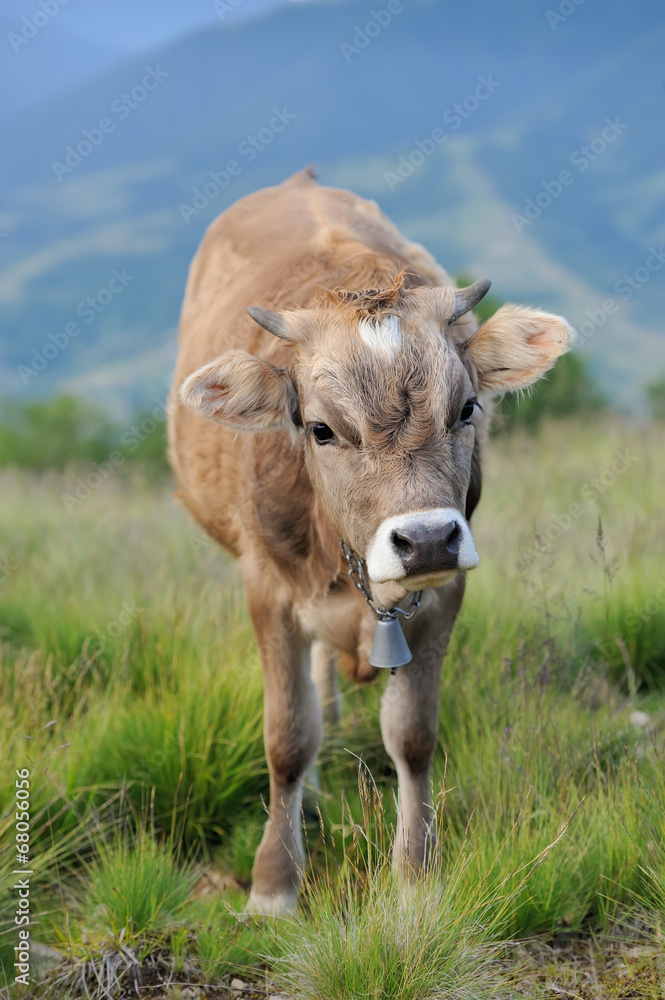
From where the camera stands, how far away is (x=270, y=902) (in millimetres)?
3611

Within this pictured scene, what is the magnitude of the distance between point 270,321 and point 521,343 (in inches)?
34.6

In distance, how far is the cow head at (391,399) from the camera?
2664 mm

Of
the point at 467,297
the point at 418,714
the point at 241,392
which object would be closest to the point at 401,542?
the point at 241,392

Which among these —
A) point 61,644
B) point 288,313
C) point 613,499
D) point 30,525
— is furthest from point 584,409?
point 288,313

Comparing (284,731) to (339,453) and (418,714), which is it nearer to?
(418,714)

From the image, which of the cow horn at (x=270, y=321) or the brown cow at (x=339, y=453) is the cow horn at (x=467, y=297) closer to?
the brown cow at (x=339, y=453)

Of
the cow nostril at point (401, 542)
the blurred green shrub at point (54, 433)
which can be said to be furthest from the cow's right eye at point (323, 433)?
the blurred green shrub at point (54, 433)

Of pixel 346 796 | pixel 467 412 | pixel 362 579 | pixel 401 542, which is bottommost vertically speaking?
pixel 346 796

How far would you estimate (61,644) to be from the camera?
199 inches

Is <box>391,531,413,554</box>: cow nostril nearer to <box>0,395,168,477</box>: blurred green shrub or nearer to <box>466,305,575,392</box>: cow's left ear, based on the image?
<box>466,305,575,392</box>: cow's left ear

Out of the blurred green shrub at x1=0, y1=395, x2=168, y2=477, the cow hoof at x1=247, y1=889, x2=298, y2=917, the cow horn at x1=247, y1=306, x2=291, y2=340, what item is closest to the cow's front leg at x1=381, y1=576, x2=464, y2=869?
the cow hoof at x1=247, y1=889, x2=298, y2=917

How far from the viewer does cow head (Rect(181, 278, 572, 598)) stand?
8.74ft

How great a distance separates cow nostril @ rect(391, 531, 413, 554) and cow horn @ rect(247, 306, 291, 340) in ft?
2.88

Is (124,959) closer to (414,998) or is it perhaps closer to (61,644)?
(414,998)
